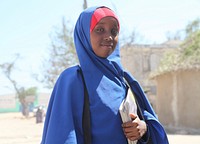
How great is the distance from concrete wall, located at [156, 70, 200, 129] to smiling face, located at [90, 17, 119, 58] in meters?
12.4

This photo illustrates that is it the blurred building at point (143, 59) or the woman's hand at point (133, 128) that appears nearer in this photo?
the woman's hand at point (133, 128)

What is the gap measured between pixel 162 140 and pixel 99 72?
1.70 ft

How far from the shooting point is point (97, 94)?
73.9 inches

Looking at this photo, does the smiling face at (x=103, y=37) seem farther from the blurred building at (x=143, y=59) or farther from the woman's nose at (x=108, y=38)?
the blurred building at (x=143, y=59)

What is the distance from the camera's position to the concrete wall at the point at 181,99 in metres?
14.0

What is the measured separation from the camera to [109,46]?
78.5 inches

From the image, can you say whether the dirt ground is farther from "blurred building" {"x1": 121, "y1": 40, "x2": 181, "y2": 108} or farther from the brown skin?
"blurred building" {"x1": 121, "y1": 40, "x2": 181, "y2": 108}

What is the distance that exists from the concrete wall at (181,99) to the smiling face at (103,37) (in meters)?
12.4

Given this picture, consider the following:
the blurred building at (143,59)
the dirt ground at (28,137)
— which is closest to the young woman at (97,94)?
the dirt ground at (28,137)

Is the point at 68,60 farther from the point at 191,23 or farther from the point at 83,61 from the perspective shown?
the point at 83,61

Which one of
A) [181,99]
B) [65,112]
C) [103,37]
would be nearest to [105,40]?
[103,37]

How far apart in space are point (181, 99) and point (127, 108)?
42.9 ft

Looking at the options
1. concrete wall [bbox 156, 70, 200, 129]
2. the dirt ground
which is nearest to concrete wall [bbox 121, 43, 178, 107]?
the dirt ground

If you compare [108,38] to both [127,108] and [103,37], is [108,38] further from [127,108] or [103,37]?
[127,108]
